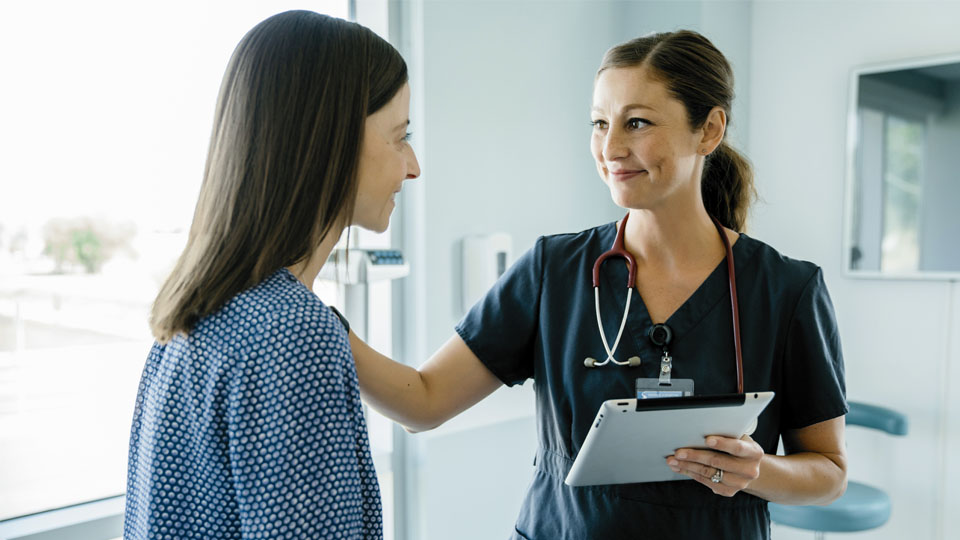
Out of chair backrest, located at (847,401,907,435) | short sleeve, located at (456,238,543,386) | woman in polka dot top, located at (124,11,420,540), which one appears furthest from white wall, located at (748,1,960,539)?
woman in polka dot top, located at (124,11,420,540)

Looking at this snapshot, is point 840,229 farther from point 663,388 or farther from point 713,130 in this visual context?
point 663,388

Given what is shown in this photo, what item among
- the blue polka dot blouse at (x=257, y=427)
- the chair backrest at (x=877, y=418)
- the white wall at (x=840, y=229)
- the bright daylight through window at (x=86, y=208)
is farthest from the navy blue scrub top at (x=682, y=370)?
the white wall at (x=840, y=229)

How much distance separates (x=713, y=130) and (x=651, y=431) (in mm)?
576

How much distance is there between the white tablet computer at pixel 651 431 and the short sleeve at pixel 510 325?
30cm

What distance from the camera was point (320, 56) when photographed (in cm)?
81

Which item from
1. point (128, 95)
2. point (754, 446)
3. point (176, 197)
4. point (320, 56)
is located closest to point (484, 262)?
point (176, 197)

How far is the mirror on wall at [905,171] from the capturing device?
229cm

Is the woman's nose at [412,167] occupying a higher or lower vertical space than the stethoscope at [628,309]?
higher

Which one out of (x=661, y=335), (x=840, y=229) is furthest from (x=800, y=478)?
(x=840, y=229)

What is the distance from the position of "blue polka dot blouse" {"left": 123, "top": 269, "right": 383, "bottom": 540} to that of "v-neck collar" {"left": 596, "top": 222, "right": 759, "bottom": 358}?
0.60 m

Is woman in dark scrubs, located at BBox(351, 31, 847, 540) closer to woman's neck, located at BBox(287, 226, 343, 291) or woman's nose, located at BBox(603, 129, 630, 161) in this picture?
woman's nose, located at BBox(603, 129, 630, 161)

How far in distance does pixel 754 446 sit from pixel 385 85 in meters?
0.69

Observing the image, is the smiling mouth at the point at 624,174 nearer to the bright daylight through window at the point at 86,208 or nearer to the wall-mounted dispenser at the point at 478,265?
the wall-mounted dispenser at the point at 478,265

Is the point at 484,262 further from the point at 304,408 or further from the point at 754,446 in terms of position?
the point at 304,408
